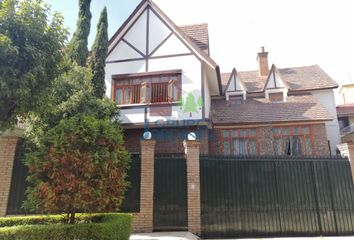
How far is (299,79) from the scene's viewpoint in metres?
16.8

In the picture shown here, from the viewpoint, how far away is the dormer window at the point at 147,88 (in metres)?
11.9

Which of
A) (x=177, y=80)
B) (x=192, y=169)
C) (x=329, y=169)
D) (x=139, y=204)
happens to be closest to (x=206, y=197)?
(x=192, y=169)

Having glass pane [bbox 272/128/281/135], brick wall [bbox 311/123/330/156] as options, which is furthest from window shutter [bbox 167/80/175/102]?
brick wall [bbox 311/123/330/156]

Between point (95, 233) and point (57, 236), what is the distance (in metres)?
0.70

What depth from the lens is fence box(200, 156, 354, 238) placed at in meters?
7.65

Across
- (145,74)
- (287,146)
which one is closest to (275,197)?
(287,146)

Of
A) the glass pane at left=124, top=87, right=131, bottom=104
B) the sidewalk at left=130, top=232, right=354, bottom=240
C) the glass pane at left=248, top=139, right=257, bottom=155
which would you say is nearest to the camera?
the sidewalk at left=130, top=232, right=354, bottom=240

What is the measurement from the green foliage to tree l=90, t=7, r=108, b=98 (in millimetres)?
5212

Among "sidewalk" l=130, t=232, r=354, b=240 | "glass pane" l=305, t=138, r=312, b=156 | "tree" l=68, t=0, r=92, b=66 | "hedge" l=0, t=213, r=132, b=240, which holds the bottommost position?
"sidewalk" l=130, t=232, r=354, b=240

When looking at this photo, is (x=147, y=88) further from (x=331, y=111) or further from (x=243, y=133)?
(x=331, y=111)

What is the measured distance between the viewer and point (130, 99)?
481 inches

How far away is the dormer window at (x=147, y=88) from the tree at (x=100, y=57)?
56.5 inches

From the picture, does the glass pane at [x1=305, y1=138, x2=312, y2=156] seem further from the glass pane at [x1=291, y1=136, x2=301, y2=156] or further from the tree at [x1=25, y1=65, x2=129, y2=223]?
the tree at [x1=25, y1=65, x2=129, y2=223]

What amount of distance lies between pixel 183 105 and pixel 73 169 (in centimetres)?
669
